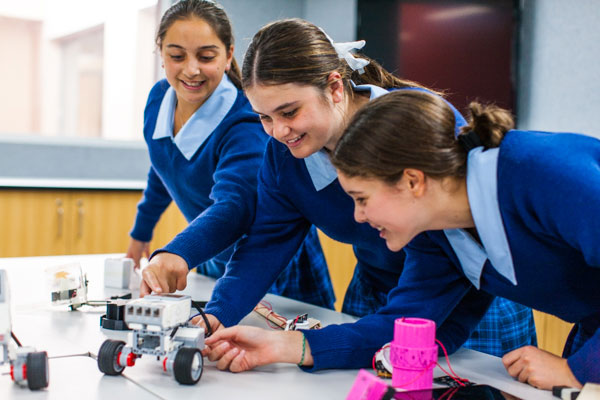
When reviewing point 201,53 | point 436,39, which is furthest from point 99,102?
point 201,53

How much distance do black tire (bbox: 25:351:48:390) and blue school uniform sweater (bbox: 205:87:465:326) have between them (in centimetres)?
43

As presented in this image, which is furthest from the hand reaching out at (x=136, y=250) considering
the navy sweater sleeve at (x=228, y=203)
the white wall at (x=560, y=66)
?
the white wall at (x=560, y=66)

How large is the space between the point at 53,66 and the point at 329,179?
366cm

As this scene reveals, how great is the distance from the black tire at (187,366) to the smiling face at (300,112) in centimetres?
45

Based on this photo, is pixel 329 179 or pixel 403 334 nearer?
pixel 403 334

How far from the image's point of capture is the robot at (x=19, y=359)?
39.2 inches

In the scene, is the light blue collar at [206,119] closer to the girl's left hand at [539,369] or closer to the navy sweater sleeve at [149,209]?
the navy sweater sleeve at [149,209]

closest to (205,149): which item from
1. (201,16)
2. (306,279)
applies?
(201,16)

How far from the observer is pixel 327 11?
4.67 m

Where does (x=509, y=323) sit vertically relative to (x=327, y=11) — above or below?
below

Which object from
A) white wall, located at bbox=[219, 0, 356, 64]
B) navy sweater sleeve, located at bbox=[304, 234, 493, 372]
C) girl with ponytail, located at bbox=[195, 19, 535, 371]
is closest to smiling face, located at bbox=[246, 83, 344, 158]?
girl with ponytail, located at bbox=[195, 19, 535, 371]

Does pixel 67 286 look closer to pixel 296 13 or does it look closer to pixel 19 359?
pixel 19 359

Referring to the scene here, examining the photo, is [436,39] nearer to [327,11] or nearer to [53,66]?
[327,11]

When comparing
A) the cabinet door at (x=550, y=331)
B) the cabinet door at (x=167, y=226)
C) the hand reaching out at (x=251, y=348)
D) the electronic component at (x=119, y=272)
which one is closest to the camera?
the hand reaching out at (x=251, y=348)
